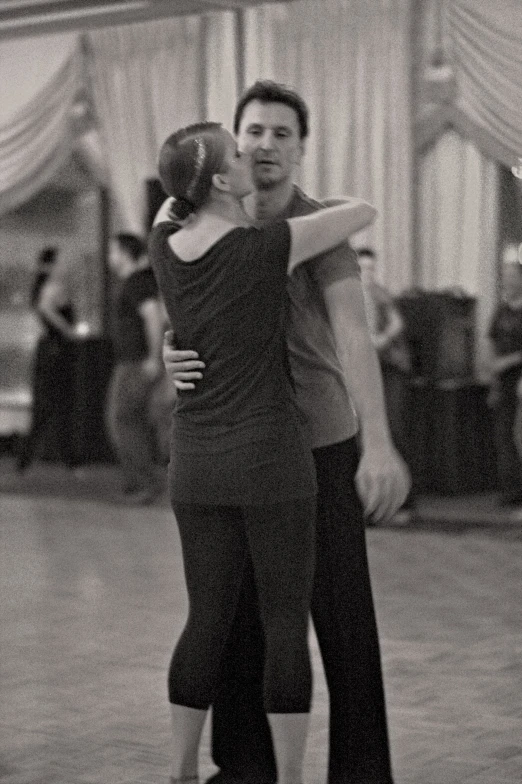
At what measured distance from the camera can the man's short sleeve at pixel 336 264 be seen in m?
3.01

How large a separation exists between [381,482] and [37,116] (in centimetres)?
822

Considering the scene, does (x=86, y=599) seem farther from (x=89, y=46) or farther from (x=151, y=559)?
(x=89, y=46)

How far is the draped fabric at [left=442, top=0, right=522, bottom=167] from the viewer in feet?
27.1

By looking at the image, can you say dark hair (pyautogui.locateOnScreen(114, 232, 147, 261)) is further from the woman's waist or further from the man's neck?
the woman's waist

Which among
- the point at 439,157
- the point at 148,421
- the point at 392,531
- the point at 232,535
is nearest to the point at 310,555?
the point at 232,535

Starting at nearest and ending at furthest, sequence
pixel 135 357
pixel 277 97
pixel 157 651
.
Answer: pixel 277 97 → pixel 157 651 → pixel 135 357

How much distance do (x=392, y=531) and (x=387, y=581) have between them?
1.47 meters

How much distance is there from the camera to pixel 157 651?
4.98 meters

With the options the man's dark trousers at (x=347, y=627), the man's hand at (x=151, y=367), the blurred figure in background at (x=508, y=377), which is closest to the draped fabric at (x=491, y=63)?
the blurred figure in background at (x=508, y=377)

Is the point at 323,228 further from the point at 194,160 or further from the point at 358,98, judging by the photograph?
the point at 358,98

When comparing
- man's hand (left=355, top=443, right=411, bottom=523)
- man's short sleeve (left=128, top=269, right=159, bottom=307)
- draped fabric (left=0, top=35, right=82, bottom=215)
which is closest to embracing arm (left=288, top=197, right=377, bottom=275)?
man's hand (left=355, top=443, right=411, bottom=523)

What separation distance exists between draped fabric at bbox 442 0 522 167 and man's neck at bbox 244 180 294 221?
541 centimetres

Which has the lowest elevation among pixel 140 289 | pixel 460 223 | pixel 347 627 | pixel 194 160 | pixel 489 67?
pixel 140 289

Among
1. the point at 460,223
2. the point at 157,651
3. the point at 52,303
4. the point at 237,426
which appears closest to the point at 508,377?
the point at 460,223
